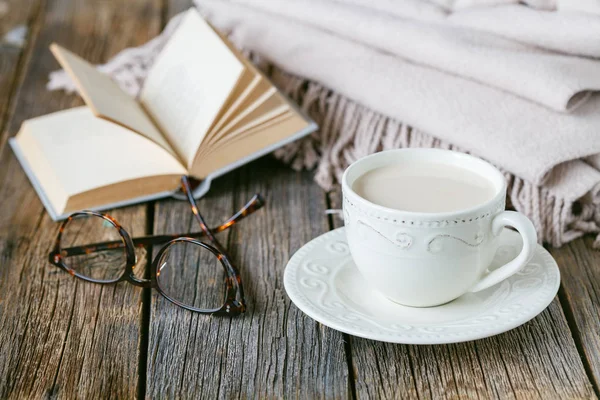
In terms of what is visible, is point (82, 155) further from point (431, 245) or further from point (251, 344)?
point (431, 245)

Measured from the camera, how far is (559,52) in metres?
0.85

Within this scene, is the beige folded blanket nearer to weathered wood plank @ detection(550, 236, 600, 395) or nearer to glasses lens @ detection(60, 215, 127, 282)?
weathered wood plank @ detection(550, 236, 600, 395)

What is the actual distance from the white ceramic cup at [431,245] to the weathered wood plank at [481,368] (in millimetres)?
48

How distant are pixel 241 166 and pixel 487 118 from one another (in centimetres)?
34

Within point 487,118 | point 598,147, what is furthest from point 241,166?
point 598,147

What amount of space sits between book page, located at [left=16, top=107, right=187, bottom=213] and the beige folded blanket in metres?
0.15

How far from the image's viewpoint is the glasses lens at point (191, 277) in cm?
73

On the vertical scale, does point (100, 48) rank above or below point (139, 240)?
below

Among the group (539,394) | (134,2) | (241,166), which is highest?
(539,394)

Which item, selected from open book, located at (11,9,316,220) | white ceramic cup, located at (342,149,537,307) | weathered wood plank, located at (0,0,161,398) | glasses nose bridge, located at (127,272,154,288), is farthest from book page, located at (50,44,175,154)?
white ceramic cup, located at (342,149,537,307)

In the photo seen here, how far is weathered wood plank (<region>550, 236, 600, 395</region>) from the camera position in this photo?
2.08ft

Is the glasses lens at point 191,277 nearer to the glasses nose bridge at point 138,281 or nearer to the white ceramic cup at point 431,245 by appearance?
the glasses nose bridge at point 138,281

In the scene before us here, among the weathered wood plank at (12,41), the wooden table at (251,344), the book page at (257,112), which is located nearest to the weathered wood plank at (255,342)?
the wooden table at (251,344)

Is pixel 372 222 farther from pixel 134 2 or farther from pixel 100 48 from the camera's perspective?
pixel 134 2
